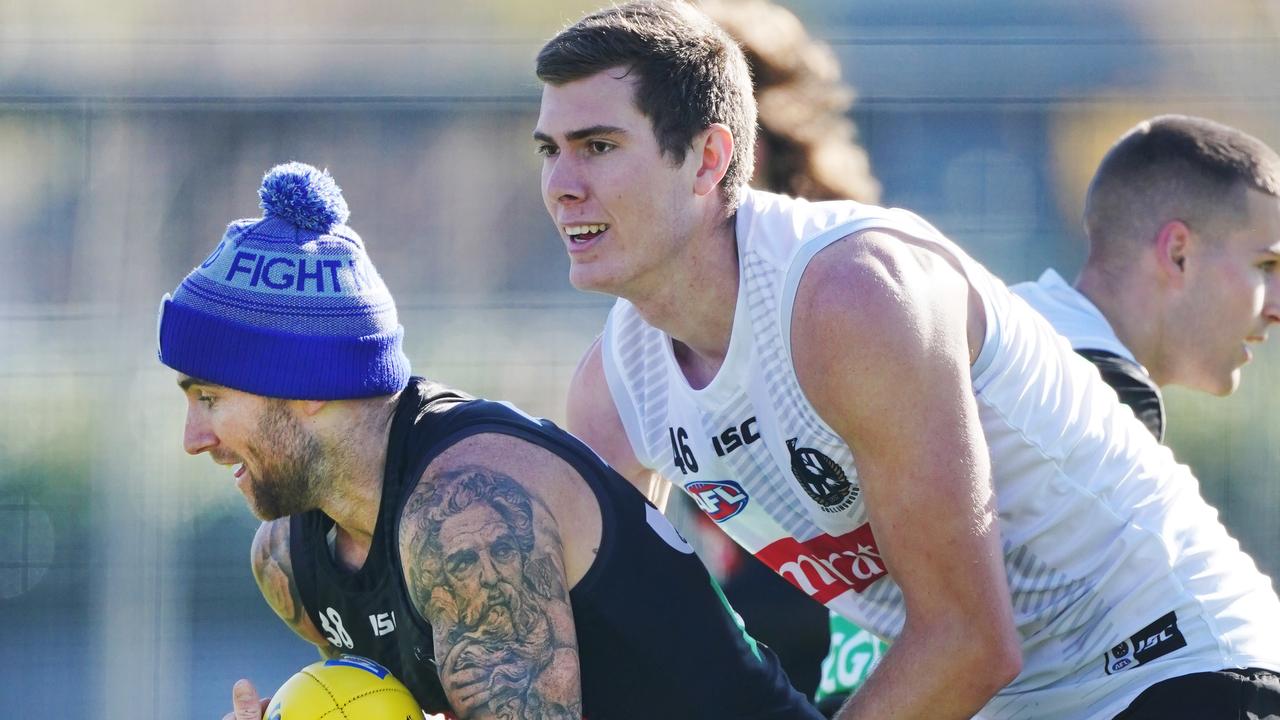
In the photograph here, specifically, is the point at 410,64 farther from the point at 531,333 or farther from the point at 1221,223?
the point at 1221,223

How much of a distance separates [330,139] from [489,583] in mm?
3534

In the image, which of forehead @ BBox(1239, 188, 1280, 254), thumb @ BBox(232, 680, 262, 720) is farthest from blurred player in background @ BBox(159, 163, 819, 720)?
forehead @ BBox(1239, 188, 1280, 254)

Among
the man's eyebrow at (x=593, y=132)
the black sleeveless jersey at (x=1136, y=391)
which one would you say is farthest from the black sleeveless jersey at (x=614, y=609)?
the black sleeveless jersey at (x=1136, y=391)

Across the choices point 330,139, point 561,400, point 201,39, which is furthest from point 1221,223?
point 201,39

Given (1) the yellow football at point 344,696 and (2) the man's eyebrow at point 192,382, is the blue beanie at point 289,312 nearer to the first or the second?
(2) the man's eyebrow at point 192,382

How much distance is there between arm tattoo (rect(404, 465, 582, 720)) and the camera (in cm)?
259

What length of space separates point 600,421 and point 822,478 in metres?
0.83

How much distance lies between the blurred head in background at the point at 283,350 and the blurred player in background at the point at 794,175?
57.0 inches

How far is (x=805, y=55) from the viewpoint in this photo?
14.2 feet

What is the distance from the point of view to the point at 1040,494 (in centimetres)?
295

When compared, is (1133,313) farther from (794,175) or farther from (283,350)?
(283,350)

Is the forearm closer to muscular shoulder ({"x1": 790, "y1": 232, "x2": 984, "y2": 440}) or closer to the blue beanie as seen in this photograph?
muscular shoulder ({"x1": 790, "y1": 232, "x2": 984, "y2": 440})

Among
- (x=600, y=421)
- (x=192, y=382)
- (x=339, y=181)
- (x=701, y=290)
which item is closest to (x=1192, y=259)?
(x=600, y=421)

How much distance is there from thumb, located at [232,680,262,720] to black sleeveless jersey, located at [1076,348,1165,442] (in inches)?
87.6
